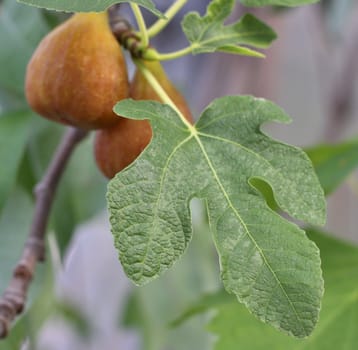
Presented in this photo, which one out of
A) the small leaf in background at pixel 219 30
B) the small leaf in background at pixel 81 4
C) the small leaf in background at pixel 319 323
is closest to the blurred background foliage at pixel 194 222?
the small leaf in background at pixel 319 323

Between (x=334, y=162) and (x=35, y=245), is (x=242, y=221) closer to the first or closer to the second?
(x=35, y=245)

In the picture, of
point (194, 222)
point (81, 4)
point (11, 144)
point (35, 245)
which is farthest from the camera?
point (194, 222)

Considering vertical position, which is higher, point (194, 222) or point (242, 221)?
point (242, 221)

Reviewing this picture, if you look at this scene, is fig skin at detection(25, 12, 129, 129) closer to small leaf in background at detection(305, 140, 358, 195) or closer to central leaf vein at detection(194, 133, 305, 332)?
central leaf vein at detection(194, 133, 305, 332)

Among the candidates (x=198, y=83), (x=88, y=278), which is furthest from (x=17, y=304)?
(x=88, y=278)

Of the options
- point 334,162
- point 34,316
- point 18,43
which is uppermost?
point 18,43

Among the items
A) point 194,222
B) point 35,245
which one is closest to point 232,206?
point 35,245

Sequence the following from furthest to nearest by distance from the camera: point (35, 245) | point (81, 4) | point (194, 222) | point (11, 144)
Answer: point (194, 222) < point (11, 144) < point (35, 245) < point (81, 4)

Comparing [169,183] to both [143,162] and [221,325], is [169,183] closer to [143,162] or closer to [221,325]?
[143,162]

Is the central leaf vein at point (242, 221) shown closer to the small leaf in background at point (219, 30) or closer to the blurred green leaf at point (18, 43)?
the small leaf in background at point (219, 30)
